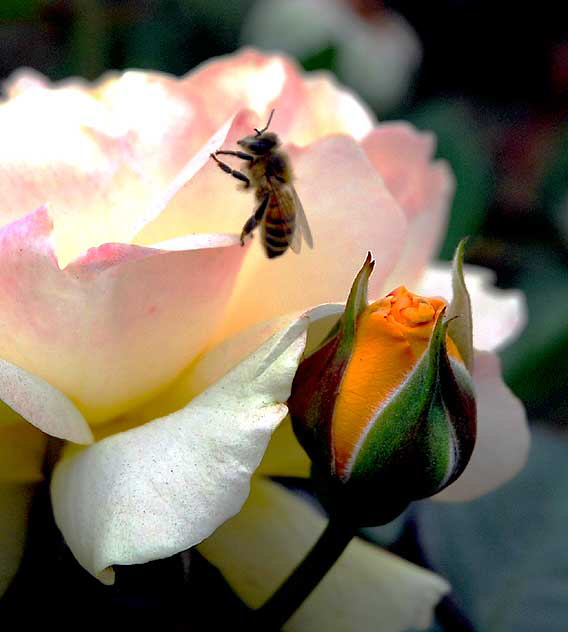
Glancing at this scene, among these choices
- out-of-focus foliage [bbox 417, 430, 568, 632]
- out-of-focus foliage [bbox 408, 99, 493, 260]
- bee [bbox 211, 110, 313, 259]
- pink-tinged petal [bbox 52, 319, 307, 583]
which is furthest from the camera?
out-of-focus foliage [bbox 408, 99, 493, 260]

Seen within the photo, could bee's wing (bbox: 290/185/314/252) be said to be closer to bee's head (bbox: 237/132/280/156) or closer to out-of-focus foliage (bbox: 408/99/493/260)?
bee's head (bbox: 237/132/280/156)

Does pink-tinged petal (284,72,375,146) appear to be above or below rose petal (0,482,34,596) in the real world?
above

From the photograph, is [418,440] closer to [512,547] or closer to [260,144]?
[260,144]

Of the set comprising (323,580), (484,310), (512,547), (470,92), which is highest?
(484,310)

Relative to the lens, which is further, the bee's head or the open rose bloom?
the bee's head

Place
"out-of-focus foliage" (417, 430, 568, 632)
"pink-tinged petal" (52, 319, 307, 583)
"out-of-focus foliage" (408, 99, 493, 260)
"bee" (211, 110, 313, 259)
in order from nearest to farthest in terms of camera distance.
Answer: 1. "pink-tinged petal" (52, 319, 307, 583)
2. "bee" (211, 110, 313, 259)
3. "out-of-focus foliage" (417, 430, 568, 632)
4. "out-of-focus foliage" (408, 99, 493, 260)

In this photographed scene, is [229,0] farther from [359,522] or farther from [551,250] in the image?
[359,522]

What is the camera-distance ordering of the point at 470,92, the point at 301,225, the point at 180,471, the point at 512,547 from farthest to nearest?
the point at 470,92
the point at 512,547
the point at 301,225
the point at 180,471

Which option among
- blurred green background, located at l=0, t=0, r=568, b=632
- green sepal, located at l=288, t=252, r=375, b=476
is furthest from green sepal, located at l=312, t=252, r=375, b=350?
blurred green background, located at l=0, t=0, r=568, b=632

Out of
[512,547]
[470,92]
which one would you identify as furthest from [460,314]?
[470,92]
